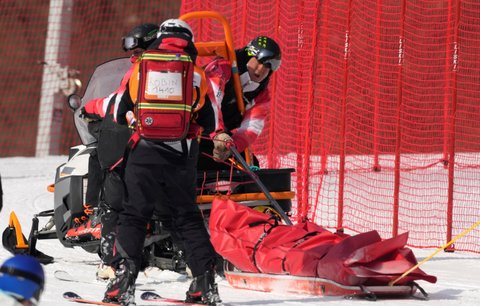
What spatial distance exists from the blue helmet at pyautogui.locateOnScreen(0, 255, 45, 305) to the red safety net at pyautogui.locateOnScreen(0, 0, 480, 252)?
20.1ft

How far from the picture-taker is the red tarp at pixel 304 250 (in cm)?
675

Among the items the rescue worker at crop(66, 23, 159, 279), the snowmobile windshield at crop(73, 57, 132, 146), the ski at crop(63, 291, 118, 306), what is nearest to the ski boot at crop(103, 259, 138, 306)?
the ski at crop(63, 291, 118, 306)

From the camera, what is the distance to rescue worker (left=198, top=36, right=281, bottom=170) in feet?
26.0

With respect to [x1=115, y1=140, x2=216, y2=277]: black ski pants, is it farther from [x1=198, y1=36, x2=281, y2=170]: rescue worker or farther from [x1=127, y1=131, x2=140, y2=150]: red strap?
[x1=198, y1=36, x2=281, y2=170]: rescue worker

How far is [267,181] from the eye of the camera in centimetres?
776

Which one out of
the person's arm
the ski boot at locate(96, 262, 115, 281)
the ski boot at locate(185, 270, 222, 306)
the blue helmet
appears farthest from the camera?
the person's arm

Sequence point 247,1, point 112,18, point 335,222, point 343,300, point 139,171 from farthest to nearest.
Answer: point 112,18 → point 247,1 → point 335,222 → point 343,300 → point 139,171

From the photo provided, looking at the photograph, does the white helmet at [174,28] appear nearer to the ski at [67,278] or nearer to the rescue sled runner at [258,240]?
the rescue sled runner at [258,240]

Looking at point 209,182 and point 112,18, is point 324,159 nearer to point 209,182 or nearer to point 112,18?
point 209,182

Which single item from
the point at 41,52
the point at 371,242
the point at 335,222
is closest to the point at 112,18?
the point at 41,52

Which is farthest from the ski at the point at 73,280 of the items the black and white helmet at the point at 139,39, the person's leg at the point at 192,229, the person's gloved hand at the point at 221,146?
the black and white helmet at the point at 139,39

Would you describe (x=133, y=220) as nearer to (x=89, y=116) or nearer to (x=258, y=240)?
(x=258, y=240)

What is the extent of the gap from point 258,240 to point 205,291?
93 centimetres

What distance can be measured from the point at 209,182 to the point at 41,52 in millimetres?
13046
